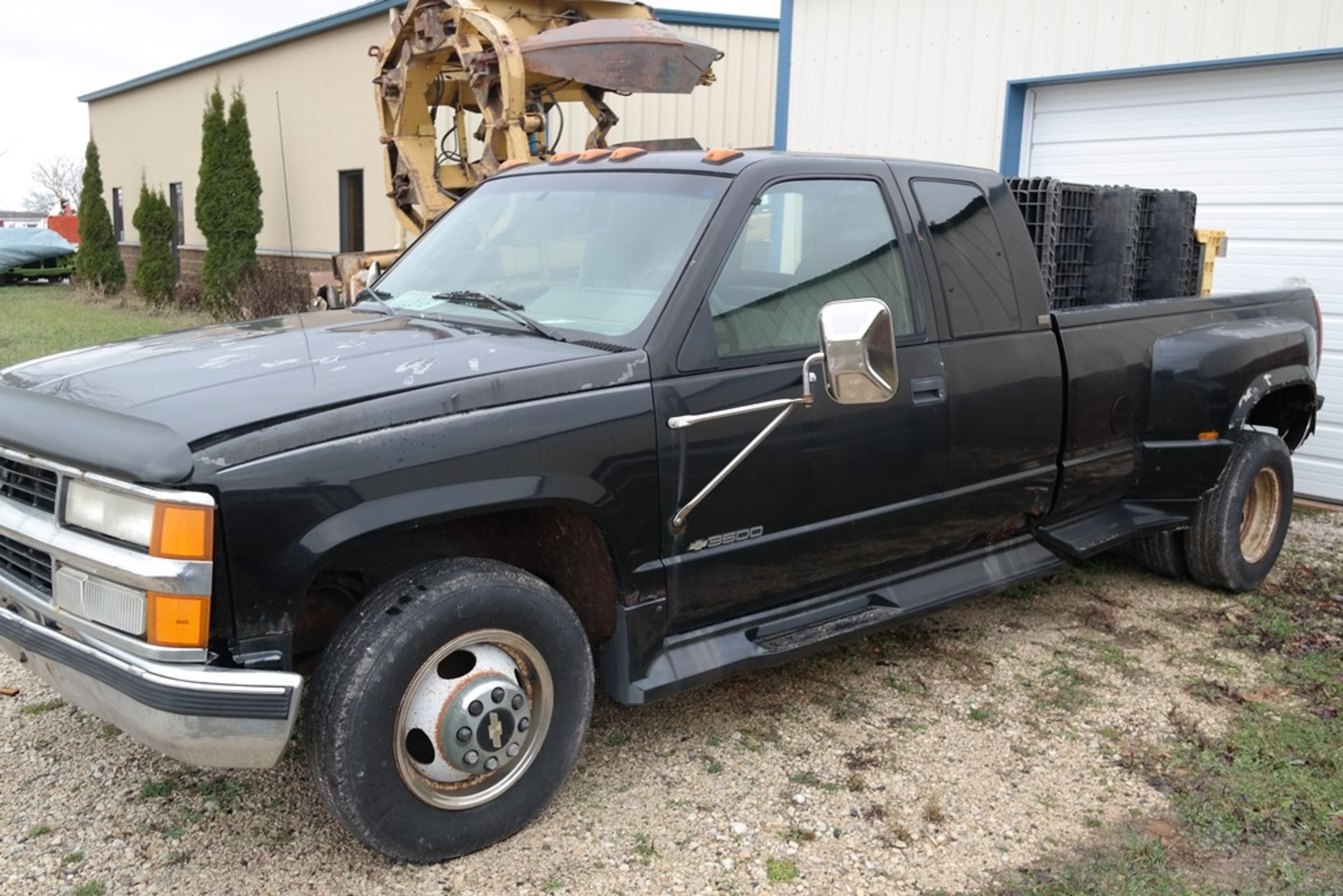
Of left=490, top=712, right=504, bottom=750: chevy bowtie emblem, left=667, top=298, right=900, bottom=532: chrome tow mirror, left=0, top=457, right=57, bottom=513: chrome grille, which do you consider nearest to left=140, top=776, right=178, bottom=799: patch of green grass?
left=0, top=457, right=57, bottom=513: chrome grille

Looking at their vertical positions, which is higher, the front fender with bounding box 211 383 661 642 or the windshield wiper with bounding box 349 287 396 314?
the windshield wiper with bounding box 349 287 396 314

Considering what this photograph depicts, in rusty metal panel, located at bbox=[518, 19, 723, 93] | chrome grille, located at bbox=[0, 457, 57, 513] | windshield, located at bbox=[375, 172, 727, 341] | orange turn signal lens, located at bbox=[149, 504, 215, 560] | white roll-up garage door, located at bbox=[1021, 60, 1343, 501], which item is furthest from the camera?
rusty metal panel, located at bbox=[518, 19, 723, 93]

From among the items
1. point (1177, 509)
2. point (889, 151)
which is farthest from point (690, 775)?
point (889, 151)

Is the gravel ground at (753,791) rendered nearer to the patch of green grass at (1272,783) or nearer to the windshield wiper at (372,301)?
the patch of green grass at (1272,783)

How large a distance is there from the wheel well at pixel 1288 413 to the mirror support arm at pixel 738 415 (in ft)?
10.7

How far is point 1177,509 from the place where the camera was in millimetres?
5434

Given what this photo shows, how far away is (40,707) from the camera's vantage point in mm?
4293

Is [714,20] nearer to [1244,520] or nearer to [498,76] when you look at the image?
[498,76]

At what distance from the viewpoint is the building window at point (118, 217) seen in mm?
28047

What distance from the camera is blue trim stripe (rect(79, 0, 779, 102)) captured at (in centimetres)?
1492

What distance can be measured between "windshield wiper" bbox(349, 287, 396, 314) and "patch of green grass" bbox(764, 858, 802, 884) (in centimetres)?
220

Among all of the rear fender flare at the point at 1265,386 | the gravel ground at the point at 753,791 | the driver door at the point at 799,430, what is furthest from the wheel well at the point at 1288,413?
the driver door at the point at 799,430

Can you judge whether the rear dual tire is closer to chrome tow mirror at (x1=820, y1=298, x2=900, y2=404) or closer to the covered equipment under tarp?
chrome tow mirror at (x1=820, y1=298, x2=900, y2=404)

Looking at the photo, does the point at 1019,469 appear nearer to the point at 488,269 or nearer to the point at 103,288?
the point at 488,269
